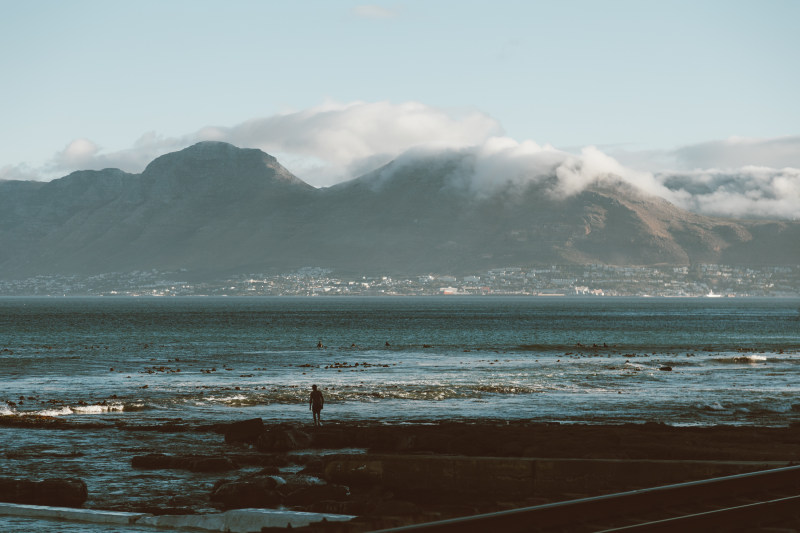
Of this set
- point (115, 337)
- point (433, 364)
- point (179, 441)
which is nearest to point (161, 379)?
point (433, 364)

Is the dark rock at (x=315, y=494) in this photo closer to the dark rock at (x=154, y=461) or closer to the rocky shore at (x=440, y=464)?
the rocky shore at (x=440, y=464)

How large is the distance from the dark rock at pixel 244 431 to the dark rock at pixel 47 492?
10271mm

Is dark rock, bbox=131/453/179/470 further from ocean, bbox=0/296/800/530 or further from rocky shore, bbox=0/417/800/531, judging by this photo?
ocean, bbox=0/296/800/530

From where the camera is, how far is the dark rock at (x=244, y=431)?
35.8 m

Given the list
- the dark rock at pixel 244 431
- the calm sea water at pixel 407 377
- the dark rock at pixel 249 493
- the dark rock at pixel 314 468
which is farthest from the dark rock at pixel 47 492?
the calm sea water at pixel 407 377

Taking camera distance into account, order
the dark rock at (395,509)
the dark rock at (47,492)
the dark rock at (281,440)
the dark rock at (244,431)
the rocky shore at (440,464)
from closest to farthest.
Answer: the dark rock at (395,509)
the rocky shore at (440,464)
the dark rock at (47,492)
the dark rock at (281,440)
the dark rock at (244,431)

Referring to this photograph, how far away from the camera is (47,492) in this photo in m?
25.2

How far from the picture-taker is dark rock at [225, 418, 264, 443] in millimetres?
35822

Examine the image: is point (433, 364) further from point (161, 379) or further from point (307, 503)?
point (307, 503)

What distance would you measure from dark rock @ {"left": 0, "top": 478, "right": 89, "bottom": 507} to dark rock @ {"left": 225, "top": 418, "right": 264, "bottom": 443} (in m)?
10.3

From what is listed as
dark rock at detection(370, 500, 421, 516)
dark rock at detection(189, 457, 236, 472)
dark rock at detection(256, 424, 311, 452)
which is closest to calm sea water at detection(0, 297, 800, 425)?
dark rock at detection(256, 424, 311, 452)

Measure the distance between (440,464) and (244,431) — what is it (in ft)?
42.1

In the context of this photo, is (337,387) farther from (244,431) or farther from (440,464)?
(440,464)

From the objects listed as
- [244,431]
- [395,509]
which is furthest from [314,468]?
[395,509]
